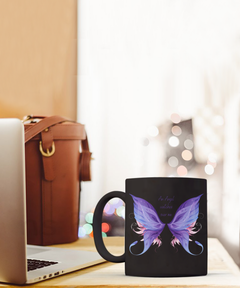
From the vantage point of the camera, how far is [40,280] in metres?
0.60

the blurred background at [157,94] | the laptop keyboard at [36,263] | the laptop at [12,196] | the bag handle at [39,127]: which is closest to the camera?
the laptop at [12,196]

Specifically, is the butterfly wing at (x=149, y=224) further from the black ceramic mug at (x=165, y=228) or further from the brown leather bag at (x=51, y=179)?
the brown leather bag at (x=51, y=179)

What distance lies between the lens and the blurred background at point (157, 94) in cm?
148

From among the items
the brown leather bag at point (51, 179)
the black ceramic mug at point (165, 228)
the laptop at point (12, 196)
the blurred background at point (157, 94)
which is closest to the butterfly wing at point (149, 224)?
the black ceramic mug at point (165, 228)

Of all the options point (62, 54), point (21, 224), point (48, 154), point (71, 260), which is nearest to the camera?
point (21, 224)

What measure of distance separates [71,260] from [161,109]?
2.81 ft

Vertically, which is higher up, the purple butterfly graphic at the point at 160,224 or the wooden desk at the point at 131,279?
the purple butterfly graphic at the point at 160,224

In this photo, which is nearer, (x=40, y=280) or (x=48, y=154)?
(x=40, y=280)

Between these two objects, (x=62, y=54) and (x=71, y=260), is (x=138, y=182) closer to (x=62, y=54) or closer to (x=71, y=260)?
(x=71, y=260)

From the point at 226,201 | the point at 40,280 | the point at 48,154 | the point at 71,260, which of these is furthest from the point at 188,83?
the point at 40,280

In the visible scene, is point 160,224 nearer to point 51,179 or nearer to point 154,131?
point 51,179

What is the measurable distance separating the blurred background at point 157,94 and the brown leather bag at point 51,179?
465 mm

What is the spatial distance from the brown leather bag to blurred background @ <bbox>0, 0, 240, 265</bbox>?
46 cm

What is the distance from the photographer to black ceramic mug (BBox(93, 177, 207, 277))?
0.59 meters
